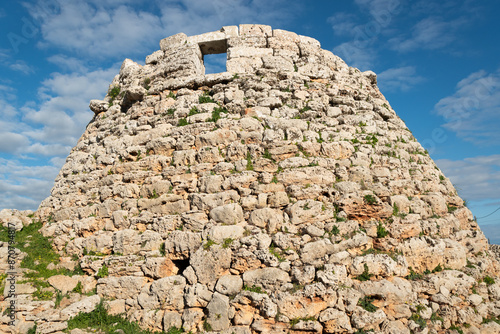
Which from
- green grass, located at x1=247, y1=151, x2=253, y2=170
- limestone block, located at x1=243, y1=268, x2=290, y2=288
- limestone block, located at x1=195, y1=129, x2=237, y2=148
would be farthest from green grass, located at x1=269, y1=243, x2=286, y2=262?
limestone block, located at x1=195, y1=129, x2=237, y2=148

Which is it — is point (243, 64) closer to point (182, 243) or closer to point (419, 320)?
point (182, 243)

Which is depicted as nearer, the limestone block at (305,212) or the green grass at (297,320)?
the green grass at (297,320)

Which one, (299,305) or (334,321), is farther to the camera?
(299,305)

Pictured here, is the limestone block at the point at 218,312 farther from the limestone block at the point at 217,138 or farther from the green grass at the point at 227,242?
the limestone block at the point at 217,138

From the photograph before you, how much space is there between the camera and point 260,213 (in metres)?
6.79

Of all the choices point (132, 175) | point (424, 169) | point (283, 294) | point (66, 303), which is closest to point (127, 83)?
point (132, 175)

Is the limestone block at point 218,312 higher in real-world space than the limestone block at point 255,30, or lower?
lower

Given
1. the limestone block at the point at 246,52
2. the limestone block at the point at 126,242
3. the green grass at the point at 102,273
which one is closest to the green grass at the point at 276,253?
the limestone block at the point at 126,242

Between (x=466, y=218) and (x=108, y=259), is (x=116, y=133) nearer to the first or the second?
(x=108, y=259)

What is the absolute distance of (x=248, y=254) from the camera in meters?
6.21

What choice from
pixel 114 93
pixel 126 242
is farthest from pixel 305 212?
pixel 114 93

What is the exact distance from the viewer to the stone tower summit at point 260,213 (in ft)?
19.3

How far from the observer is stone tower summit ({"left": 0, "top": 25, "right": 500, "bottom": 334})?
19.3 feet

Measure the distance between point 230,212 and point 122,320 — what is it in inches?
119
